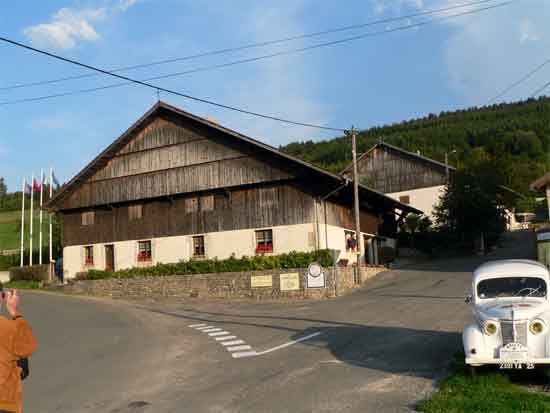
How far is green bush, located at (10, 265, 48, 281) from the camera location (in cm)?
4806

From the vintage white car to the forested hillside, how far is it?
81.4 m

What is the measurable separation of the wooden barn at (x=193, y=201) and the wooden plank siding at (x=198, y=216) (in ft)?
0.19

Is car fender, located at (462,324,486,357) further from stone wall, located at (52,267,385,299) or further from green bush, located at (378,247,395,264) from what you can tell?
green bush, located at (378,247,395,264)

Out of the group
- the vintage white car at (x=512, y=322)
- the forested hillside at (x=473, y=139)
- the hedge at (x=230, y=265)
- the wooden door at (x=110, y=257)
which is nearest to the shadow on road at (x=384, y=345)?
the vintage white car at (x=512, y=322)

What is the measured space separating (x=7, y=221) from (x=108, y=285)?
2512 inches

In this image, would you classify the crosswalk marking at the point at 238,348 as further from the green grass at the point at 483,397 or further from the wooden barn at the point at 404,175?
the wooden barn at the point at 404,175

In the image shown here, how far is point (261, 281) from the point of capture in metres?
32.2

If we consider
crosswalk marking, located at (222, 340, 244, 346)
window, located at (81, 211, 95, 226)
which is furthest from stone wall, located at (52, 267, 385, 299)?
crosswalk marking, located at (222, 340, 244, 346)

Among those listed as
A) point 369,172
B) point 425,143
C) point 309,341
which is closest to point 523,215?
point 369,172

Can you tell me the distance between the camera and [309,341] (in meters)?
17.2

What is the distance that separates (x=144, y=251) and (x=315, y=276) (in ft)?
46.9

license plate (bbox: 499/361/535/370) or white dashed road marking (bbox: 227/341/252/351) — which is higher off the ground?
license plate (bbox: 499/361/535/370)

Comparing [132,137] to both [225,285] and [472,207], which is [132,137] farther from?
[472,207]

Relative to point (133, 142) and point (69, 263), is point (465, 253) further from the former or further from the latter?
point (69, 263)
